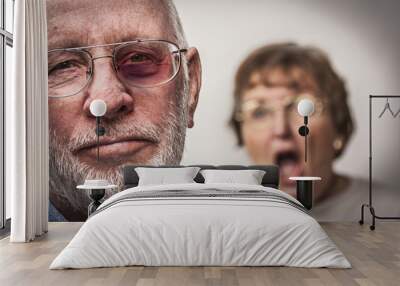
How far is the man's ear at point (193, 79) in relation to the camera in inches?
304

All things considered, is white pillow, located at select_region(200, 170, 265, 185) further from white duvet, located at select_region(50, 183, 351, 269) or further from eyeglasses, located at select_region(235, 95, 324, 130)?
white duvet, located at select_region(50, 183, 351, 269)

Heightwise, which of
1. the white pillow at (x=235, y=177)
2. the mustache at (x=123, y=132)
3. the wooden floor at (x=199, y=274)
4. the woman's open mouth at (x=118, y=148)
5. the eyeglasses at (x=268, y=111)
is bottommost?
the wooden floor at (x=199, y=274)

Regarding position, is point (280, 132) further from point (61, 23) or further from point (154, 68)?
point (61, 23)

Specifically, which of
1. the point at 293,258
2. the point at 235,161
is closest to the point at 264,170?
the point at 235,161

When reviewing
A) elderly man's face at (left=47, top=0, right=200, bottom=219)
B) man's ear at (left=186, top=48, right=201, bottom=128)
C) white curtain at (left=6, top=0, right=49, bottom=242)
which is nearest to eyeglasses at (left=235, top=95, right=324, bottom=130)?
man's ear at (left=186, top=48, right=201, bottom=128)

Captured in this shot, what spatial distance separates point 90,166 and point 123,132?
63 cm

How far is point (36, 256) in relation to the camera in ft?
17.0

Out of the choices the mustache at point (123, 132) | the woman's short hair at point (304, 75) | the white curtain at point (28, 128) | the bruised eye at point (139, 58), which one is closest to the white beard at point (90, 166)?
the mustache at point (123, 132)

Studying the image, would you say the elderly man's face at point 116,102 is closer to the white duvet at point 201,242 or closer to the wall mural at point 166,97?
the wall mural at point 166,97

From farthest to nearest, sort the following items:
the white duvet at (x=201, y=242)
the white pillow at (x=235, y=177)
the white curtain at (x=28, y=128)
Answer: the white pillow at (x=235, y=177), the white curtain at (x=28, y=128), the white duvet at (x=201, y=242)

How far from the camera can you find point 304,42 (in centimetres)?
773

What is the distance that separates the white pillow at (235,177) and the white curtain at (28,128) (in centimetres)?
193

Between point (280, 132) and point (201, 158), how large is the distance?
1.09 meters

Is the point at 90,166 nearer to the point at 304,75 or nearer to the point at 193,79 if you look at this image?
the point at 193,79
